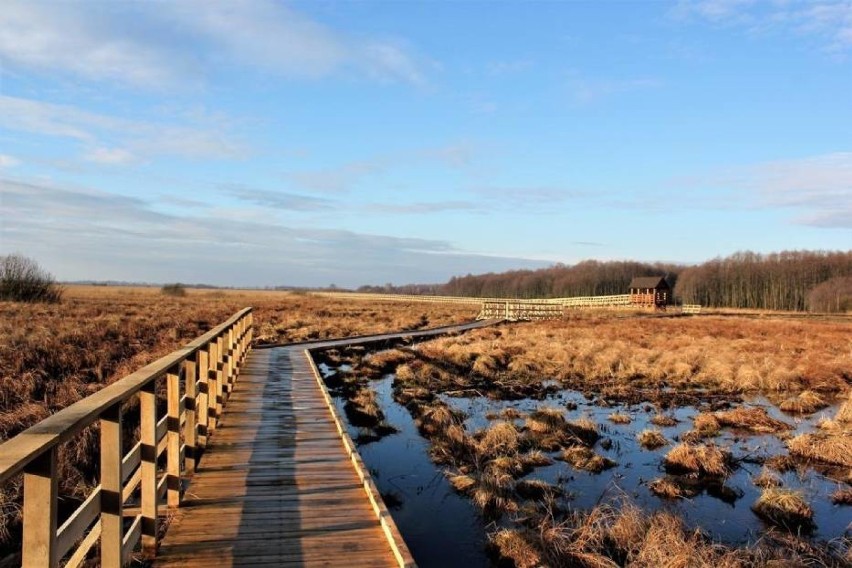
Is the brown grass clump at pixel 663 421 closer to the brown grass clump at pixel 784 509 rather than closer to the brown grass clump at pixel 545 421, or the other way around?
the brown grass clump at pixel 545 421

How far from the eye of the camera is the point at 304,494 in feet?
20.8

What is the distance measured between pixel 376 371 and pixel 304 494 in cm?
1359

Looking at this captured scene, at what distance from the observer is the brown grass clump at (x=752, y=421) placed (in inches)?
508

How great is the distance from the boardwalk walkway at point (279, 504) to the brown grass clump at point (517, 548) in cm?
174

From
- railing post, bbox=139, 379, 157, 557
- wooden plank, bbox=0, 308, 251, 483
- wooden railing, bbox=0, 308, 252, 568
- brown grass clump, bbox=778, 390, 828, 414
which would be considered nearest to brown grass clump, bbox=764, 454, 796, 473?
brown grass clump, bbox=778, 390, 828, 414

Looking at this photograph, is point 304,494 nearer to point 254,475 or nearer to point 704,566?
point 254,475

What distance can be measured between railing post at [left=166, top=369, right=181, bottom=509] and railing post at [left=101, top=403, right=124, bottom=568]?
173cm

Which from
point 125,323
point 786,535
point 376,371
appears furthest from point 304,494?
point 125,323

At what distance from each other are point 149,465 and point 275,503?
1691mm

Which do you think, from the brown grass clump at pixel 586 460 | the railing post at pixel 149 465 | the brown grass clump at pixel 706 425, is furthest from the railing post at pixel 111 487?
the brown grass clump at pixel 706 425

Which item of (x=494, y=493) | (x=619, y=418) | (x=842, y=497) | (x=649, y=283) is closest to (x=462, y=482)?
(x=494, y=493)

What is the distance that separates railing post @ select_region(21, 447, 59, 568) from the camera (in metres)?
2.67

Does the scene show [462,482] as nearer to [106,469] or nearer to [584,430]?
[584,430]

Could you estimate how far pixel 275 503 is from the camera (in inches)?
238
